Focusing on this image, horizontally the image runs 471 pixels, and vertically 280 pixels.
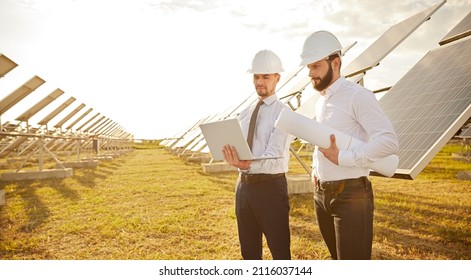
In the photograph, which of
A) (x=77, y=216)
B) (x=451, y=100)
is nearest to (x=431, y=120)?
(x=451, y=100)

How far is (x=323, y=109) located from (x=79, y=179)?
1110cm

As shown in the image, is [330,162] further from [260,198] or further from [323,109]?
[260,198]

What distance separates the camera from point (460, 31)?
6.41 metres

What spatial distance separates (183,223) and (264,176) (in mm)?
3211

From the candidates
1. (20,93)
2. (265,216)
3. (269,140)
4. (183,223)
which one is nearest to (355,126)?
(269,140)

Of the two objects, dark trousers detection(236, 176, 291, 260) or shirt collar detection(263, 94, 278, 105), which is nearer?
dark trousers detection(236, 176, 291, 260)

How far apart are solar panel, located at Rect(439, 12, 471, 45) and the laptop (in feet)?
17.5

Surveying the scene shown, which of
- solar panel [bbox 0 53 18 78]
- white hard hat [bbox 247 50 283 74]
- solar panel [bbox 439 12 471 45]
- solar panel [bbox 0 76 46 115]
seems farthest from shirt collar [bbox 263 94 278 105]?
solar panel [bbox 0 76 46 115]

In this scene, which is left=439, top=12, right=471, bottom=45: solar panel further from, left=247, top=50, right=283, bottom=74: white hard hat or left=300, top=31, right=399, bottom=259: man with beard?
left=300, top=31, right=399, bottom=259: man with beard

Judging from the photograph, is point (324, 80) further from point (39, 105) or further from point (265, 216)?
point (39, 105)

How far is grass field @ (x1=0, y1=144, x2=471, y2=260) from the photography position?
433 cm

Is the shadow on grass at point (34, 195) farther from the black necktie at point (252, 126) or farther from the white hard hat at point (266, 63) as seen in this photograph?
the white hard hat at point (266, 63)

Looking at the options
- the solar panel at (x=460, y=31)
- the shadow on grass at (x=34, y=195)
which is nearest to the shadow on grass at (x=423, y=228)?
the solar panel at (x=460, y=31)

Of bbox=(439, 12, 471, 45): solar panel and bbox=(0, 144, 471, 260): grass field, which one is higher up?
bbox=(439, 12, 471, 45): solar panel
